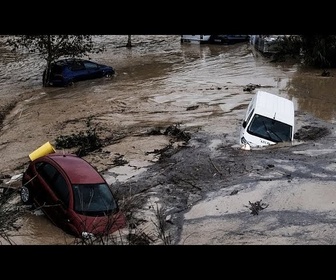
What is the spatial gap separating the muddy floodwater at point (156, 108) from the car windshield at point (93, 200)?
68 cm

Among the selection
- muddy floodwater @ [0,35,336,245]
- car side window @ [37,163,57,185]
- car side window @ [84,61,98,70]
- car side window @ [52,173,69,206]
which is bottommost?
muddy floodwater @ [0,35,336,245]

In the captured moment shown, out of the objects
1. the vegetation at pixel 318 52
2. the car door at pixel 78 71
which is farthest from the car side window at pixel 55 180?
the vegetation at pixel 318 52

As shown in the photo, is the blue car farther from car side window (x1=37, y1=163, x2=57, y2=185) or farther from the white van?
car side window (x1=37, y1=163, x2=57, y2=185)

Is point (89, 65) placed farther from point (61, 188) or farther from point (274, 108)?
point (61, 188)

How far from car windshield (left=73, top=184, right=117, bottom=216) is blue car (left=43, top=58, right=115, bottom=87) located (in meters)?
14.7

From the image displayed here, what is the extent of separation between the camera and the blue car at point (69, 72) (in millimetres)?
24219

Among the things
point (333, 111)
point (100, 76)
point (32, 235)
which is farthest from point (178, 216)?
point (100, 76)

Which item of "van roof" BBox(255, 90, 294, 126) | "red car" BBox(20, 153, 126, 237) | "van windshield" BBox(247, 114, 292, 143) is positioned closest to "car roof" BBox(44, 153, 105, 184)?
"red car" BBox(20, 153, 126, 237)

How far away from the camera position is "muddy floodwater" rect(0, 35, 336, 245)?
40.9 feet

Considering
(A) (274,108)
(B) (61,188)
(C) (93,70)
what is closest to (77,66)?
(C) (93,70)

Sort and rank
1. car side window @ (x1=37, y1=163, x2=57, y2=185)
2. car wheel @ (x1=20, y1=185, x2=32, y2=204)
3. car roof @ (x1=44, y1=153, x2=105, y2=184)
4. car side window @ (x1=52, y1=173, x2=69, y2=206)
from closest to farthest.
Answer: car side window @ (x1=52, y1=173, x2=69, y2=206), car roof @ (x1=44, y1=153, x2=105, y2=184), car side window @ (x1=37, y1=163, x2=57, y2=185), car wheel @ (x1=20, y1=185, x2=32, y2=204)

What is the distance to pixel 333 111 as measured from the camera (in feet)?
64.4
